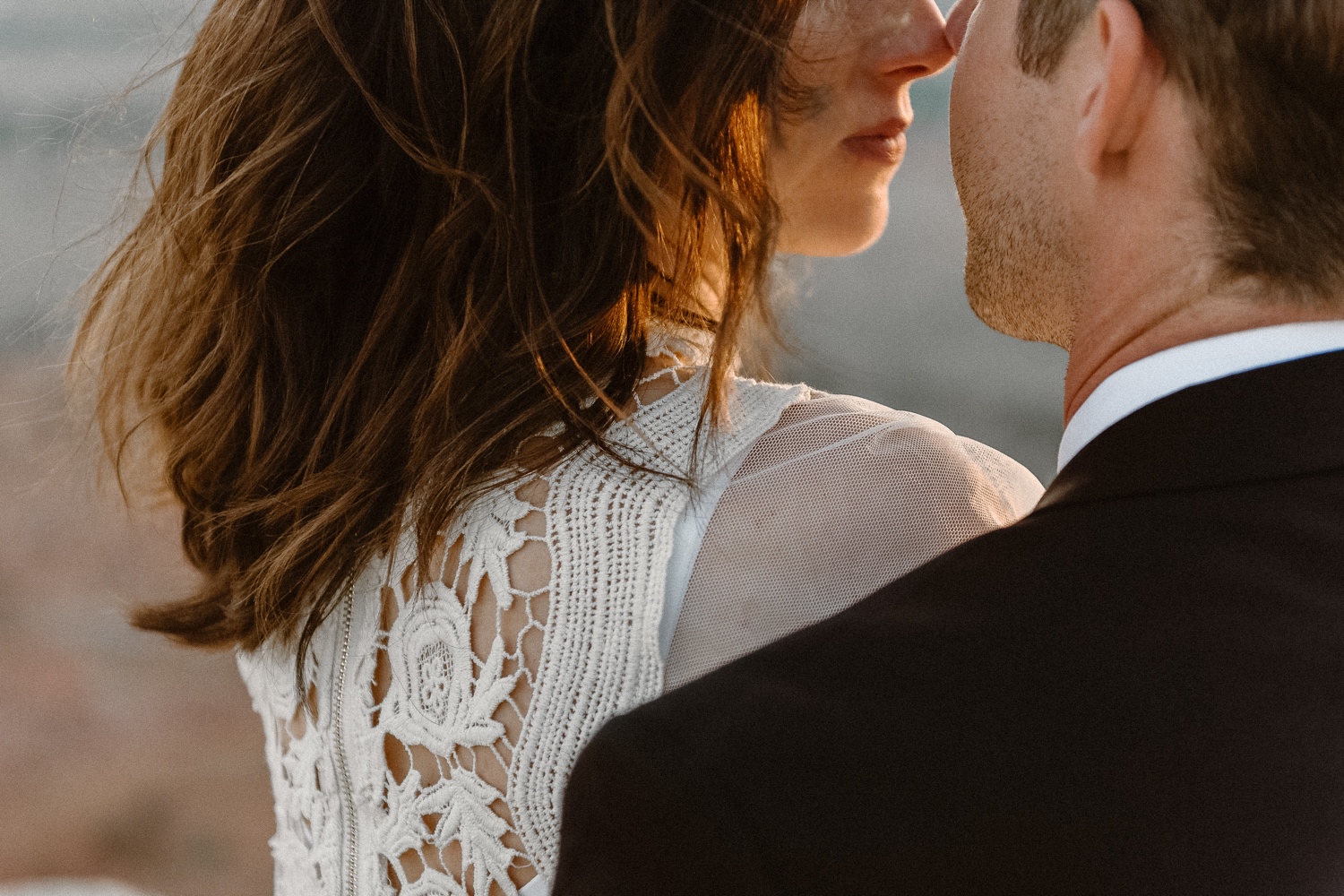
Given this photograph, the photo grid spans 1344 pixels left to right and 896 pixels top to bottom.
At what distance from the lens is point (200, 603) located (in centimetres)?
129

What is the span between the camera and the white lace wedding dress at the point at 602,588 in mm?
869

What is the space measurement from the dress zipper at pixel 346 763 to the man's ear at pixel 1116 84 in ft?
2.54

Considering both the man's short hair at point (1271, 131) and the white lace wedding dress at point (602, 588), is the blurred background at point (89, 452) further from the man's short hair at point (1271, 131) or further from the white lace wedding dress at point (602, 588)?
the man's short hair at point (1271, 131)

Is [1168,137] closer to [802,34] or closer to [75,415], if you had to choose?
[802,34]

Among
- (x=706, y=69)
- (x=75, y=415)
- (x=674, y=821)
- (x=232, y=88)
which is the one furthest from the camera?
(x=75, y=415)

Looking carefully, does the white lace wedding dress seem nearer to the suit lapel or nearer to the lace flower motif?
the lace flower motif

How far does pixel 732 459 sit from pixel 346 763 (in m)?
0.48

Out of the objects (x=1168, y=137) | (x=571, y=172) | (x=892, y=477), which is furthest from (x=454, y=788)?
(x=1168, y=137)

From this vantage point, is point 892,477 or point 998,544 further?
point 892,477

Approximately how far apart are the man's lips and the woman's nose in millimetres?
55

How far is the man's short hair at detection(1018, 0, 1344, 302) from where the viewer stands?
2.73 feet

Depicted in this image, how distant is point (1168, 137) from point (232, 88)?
889 mm

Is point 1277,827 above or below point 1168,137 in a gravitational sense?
below

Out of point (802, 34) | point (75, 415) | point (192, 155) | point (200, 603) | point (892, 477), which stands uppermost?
point (802, 34)
